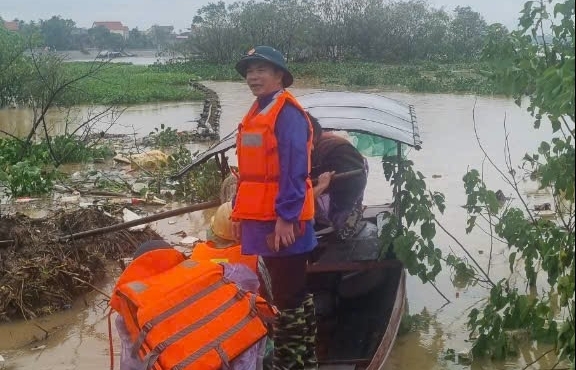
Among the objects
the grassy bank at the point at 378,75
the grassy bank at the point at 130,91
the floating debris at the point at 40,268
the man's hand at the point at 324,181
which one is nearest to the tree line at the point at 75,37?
the grassy bank at the point at 378,75

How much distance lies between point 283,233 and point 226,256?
1.56 feet

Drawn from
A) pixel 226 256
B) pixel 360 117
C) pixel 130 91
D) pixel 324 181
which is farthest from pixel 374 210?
pixel 130 91

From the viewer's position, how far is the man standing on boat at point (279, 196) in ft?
10.3

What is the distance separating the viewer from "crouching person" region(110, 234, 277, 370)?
270 cm

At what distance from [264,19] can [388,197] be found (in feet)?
117

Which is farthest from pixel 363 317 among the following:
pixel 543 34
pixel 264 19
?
pixel 264 19

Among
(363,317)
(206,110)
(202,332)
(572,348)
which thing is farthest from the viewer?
(206,110)

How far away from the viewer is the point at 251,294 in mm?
3018

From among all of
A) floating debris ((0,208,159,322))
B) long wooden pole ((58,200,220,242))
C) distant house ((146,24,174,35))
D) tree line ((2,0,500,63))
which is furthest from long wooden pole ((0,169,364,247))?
distant house ((146,24,174,35))

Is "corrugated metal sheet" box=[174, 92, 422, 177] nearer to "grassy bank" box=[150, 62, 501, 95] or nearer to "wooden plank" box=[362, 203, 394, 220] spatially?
"wooden plank" box=[362, 203, 394, 220]

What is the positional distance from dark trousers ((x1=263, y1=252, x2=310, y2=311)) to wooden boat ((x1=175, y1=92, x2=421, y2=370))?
91 cm

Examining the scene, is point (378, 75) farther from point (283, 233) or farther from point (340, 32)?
point (283, 233)

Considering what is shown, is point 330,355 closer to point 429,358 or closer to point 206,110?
point 429,358

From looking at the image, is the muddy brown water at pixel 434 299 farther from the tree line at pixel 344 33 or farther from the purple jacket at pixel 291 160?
the tree line at pixel 344 33
